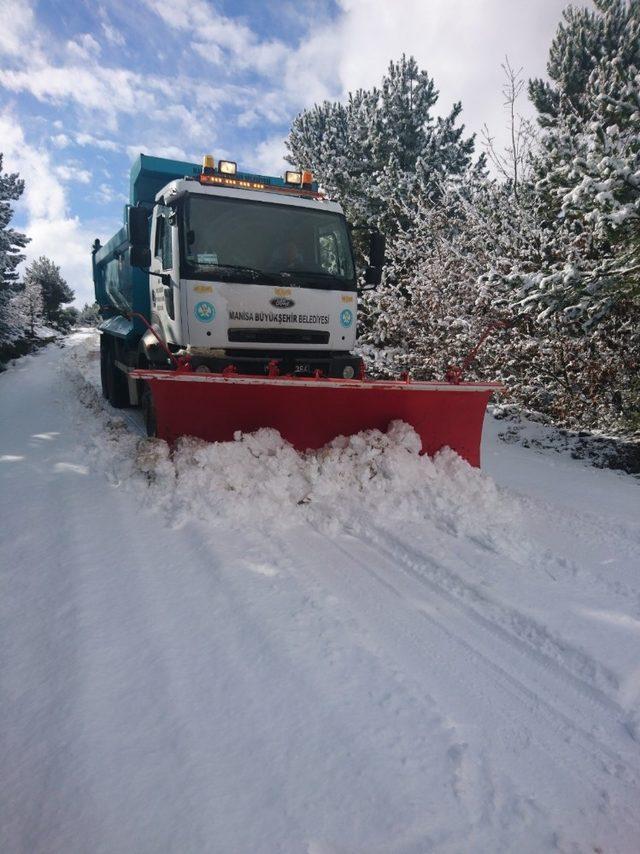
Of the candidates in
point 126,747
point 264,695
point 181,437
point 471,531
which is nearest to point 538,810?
point 264,695

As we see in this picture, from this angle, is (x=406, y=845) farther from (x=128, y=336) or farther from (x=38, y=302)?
(x=38, y=302)

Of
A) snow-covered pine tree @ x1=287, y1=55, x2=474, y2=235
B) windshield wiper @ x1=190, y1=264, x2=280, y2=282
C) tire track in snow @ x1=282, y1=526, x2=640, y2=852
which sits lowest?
tire track in snow @ x1=282, y1=526, x2=640, y2=852

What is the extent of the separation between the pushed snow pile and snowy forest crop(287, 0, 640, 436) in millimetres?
2533

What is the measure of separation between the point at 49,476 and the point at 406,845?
419 centimetres

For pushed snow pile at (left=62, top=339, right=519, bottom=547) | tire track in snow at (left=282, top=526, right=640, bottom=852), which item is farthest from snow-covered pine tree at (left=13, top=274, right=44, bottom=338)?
tire track in snow at (left=282, top=526, right=640, bottom=852)

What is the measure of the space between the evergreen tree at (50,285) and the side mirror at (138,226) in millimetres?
41405

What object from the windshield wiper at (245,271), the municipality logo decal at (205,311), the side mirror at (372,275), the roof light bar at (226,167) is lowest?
the municipality logo decal at (205,311)

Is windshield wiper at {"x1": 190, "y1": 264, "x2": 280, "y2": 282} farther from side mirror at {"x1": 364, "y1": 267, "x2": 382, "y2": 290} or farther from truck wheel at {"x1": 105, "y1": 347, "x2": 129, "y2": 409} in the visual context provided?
truck wheel at {"x1": 105, "y1": 347, "x2": 129, "y2": 409}

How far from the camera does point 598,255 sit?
6758mm

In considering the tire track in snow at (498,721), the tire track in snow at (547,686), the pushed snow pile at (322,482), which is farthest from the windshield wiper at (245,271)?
the tire track in snow at (547,686)

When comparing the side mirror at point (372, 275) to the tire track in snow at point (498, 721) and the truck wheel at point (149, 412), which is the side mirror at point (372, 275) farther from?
the tire track in snow at point (498, 721)

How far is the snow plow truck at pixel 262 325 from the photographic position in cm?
437

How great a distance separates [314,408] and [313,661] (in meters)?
2.54

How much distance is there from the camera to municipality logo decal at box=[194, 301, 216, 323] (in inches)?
187
